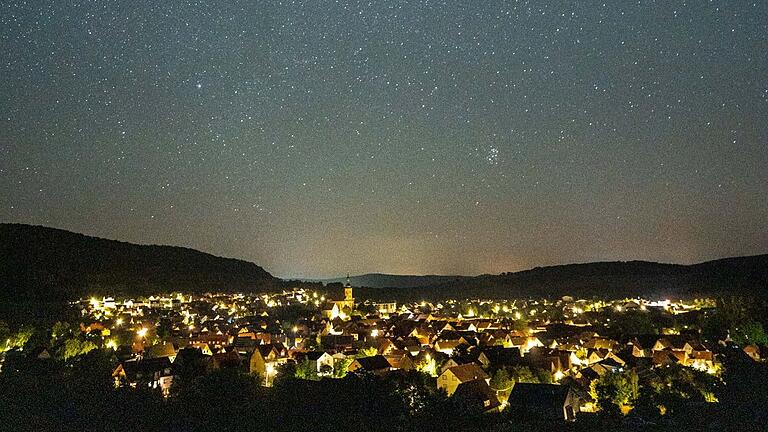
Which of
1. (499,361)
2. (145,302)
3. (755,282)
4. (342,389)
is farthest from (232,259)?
(342,389)

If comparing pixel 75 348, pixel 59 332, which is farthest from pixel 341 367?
pixel 59 332

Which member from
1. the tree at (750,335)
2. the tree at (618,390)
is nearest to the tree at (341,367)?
the tree at (618,390)

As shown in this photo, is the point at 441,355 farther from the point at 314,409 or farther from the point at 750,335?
the point at 750,335

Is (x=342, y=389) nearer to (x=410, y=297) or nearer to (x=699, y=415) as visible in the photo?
(x=699, y=415)

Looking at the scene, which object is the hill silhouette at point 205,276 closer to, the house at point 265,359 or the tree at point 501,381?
the house at point 265,359

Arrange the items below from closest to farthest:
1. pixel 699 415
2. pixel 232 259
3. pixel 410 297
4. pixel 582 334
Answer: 1. pixel 699 415
2. pixel 582 334
3. pixel 410 297
4. pixel 232 259

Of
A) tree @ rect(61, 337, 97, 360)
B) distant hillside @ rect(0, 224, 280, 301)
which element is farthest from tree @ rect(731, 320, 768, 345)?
distant hillside @ rect(0, 224, 280, 301)

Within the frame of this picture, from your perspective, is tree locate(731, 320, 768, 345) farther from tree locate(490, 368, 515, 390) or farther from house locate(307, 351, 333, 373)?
house locate(307, 351, 333, 373)
